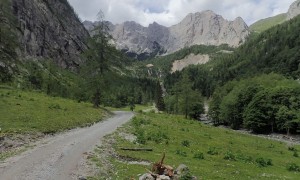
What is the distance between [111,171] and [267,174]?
1490 cm

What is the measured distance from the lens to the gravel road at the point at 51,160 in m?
22.0

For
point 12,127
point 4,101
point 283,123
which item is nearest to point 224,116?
point 283,123

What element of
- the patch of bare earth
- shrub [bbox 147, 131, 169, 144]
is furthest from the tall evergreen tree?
the patch of bare earth

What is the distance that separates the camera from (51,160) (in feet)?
85.1

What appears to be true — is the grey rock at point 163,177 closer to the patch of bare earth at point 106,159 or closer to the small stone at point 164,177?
the small stone at point 164,177

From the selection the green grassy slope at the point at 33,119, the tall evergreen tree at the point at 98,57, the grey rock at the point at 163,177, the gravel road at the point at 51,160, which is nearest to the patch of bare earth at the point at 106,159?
the gravel road at the point at 51,160

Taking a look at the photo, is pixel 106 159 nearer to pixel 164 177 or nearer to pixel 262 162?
pixel 164 177

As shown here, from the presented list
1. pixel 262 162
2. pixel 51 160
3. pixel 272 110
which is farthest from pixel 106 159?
pixel 272 110

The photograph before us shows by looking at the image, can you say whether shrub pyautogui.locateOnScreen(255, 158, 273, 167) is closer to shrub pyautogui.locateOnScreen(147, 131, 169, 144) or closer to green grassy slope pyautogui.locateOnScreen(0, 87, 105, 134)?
shrub pyautogui.locateOnScreen(147, 131, 169, 144)

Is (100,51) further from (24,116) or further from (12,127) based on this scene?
(12,127)

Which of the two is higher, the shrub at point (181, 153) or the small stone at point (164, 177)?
the shrub at point (181, 153)

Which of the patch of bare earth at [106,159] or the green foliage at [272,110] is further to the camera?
the green foliage at [272,110]

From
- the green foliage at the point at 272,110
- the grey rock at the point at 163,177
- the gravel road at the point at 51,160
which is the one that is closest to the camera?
the grey rock at the point at 163,177

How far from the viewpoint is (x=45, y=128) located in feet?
126
